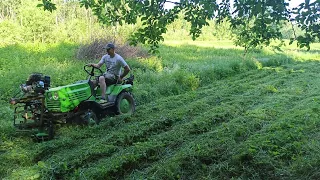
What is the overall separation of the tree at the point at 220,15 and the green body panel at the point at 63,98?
4.84 feet

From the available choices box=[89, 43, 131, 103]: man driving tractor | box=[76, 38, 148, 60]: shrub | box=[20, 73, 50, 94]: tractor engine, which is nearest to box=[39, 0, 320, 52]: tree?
box=[20, 73, 50, 94]: tractor engine

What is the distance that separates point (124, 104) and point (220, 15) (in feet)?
11.4

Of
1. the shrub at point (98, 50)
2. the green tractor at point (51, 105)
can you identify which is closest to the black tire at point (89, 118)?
the green tractor at point (51, 105)

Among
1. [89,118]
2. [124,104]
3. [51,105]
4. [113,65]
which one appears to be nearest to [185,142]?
[89,118]

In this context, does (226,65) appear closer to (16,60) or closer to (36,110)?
(16,60)

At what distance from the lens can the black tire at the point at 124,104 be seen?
6832mm

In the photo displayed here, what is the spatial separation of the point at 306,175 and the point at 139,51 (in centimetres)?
1219

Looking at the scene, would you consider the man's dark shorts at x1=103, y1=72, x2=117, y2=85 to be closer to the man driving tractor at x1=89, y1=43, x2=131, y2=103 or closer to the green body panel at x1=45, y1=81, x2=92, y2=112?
the man driving tractor at x1=89, y1=43, x2=131, y2=103

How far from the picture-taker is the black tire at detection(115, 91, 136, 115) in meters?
6.83

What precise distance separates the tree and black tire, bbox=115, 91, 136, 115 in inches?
88.5

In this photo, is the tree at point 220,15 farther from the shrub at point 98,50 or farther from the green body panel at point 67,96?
the shrub at point 98,50

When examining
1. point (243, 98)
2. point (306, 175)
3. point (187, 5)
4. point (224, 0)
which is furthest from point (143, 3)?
point (243, 98)

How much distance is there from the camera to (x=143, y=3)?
4.07m

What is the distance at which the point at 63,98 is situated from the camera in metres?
5.58
